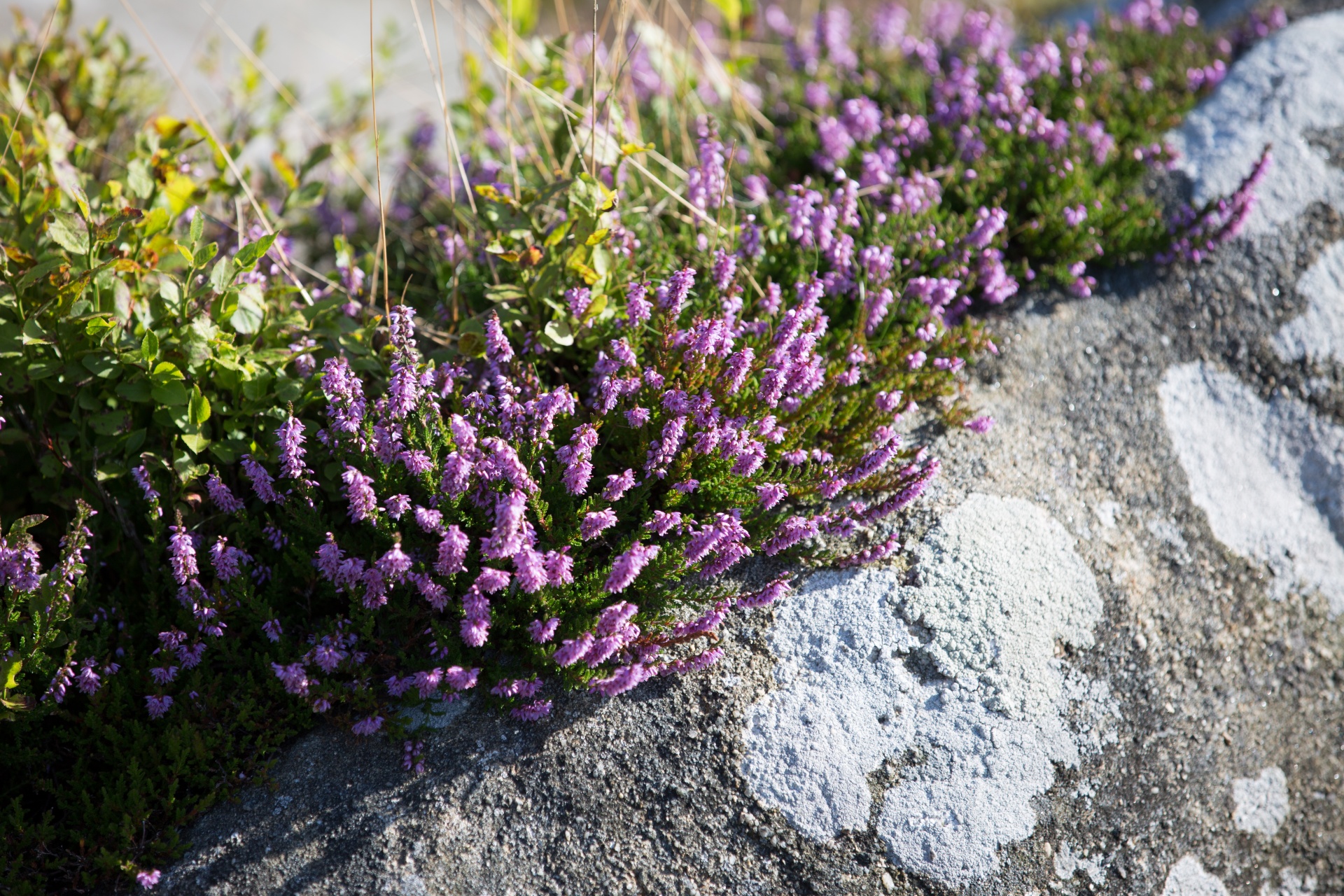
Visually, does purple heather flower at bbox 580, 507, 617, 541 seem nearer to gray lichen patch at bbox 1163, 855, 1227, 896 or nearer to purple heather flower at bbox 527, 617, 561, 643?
purple heather flower at bbox 527, 617, 561, 643

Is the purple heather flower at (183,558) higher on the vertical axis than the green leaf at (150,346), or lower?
lower

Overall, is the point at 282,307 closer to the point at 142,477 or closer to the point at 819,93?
the point at 142,477

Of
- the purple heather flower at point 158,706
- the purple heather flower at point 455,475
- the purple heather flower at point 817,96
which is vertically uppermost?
the purple heather flower at point 817,96

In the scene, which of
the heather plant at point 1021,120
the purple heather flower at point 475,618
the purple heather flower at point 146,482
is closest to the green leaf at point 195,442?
the purple heather flower at point 146,482

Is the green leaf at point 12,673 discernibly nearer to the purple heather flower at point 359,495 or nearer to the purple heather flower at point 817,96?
the purple heather flower at point 359,495

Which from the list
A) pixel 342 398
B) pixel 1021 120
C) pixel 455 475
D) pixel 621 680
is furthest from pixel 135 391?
pixel 1021 120

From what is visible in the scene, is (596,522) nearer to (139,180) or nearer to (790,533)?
(790,533)

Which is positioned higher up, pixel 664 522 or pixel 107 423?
pixel 664 522

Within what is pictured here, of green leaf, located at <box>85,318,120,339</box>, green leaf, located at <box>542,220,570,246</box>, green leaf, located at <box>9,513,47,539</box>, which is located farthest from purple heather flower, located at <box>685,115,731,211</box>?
green leaf, located at <box>9,513,47,539</box>
